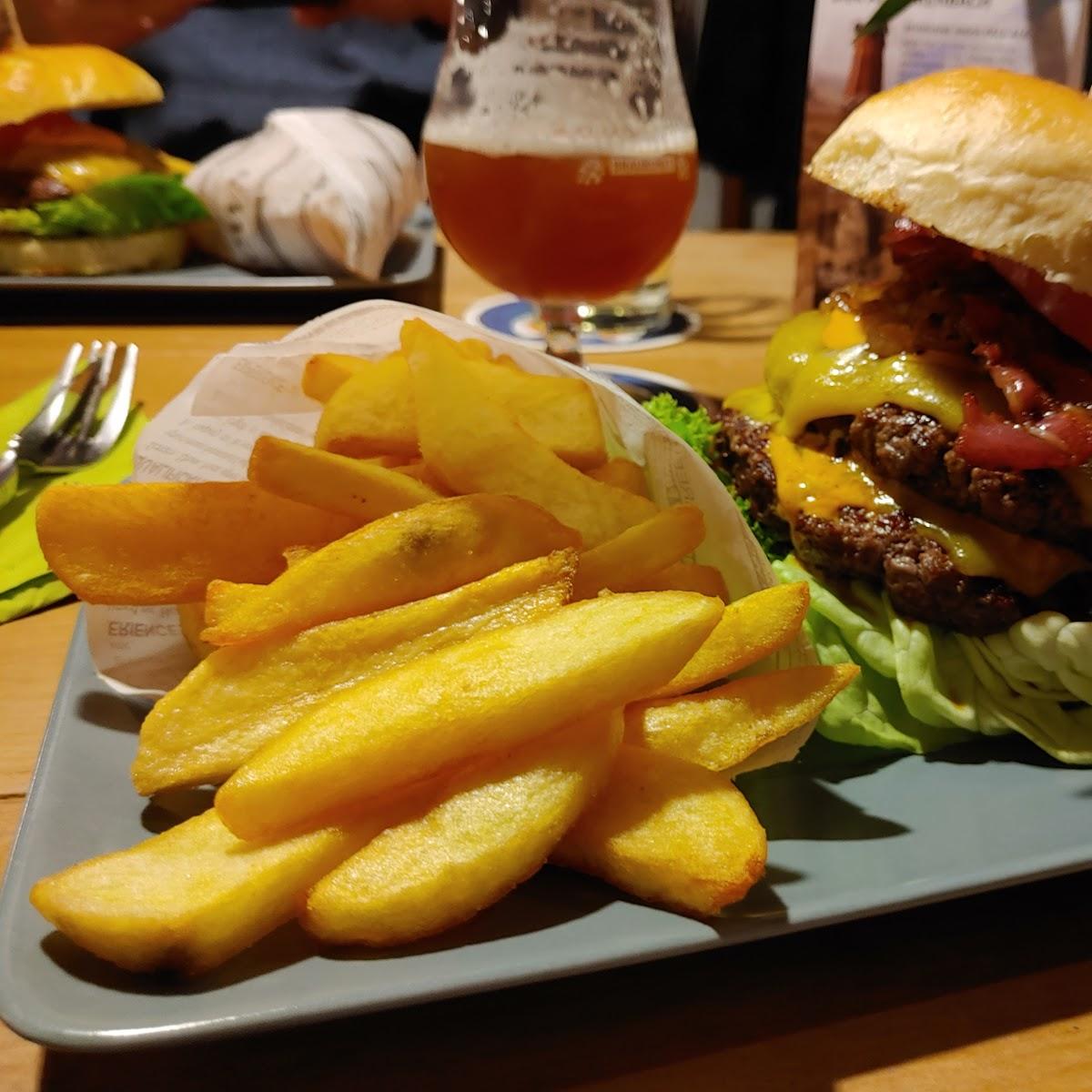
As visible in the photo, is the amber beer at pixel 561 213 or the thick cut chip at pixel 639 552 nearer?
the thick cut chip at pixel 639 552

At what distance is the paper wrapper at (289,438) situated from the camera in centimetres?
109

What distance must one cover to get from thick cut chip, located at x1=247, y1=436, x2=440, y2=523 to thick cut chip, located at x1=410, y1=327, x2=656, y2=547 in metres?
0.05

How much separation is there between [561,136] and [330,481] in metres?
1.07

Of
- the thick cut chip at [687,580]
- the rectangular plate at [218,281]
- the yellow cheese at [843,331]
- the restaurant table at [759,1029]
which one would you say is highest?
the yellow cheese at [843,331]

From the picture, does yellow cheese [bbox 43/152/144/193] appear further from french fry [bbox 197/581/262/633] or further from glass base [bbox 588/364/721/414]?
french fry [bbox 197/581/262/633]

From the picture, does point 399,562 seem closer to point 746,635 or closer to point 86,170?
point 746,635

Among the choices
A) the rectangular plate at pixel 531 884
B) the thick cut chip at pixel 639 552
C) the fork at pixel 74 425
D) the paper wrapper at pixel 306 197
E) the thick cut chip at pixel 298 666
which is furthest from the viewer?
the paper wrapper at pixel 306 197

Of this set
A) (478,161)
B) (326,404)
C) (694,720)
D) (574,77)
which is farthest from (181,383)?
(694,720)

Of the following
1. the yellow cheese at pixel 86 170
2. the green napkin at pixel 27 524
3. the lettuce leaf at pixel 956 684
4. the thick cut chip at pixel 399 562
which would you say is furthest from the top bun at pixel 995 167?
the yellow cheese at pixel 86 170

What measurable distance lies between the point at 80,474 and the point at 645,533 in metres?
1.04

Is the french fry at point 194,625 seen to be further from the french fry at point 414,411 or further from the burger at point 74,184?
the burger at point 74,184

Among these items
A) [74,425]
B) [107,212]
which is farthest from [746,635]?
[107,212]

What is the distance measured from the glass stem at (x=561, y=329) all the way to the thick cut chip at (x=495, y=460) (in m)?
1.08

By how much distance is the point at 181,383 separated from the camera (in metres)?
2.20
